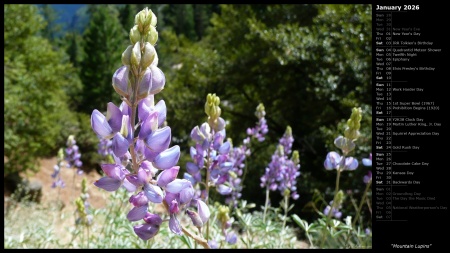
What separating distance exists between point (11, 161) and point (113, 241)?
981 cm

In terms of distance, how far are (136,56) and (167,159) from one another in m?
0.27

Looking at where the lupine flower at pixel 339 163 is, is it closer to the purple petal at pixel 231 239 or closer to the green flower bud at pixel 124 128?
the purple petal at pixel 231 239

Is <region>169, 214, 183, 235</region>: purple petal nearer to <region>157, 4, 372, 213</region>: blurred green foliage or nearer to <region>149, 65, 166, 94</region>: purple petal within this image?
<region>149, 65, 166, 94</region>: purple petal

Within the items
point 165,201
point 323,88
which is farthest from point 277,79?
point 165,201

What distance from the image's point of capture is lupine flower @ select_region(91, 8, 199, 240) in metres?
1.02

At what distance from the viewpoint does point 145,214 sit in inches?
43.3

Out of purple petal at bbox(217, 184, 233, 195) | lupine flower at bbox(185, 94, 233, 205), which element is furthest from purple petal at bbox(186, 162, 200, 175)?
purple petal at bbox(217, 184, 233, 195)

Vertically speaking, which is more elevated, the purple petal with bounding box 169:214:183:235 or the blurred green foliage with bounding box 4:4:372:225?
the blurred green foliage with bounding box 4:4:372:225

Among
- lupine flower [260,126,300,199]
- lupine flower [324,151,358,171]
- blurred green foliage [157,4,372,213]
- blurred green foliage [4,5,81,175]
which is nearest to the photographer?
lupine flower [324,151,358,171]

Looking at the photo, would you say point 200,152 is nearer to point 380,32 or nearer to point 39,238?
point 380,32

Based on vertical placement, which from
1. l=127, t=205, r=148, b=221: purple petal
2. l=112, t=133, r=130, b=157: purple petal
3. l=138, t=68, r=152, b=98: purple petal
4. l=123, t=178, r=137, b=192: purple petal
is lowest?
l=127, t=205, r=148, b=221: purple petal

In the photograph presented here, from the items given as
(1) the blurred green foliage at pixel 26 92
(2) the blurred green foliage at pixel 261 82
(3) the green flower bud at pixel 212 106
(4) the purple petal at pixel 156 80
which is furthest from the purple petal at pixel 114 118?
(1) the blurred green foliage at pixel 26 92

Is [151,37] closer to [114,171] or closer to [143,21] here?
[143,21]

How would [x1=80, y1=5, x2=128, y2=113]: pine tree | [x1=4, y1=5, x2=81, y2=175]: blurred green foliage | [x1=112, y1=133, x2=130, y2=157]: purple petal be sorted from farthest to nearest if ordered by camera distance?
[x1=80, y1=5, x2=128, y2=113]: pine tree, [x1=4, y1=5, x2=81, y2=175]: blurred green foliage, [x1=112, y1=133, x2=130, y2=157]: purple petal
